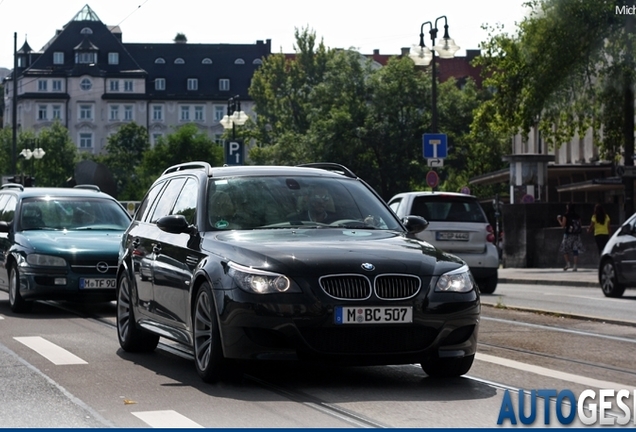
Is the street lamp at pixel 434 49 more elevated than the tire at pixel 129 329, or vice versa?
the street lamp at pixel 434 49

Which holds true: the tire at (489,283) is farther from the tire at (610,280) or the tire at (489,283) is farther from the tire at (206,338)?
the tire at (206,338)

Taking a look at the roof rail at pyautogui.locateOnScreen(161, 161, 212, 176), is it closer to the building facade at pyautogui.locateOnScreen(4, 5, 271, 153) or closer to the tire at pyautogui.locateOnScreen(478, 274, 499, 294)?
the tire at pyautogui.locateOnScreen(478, 274, 499, 294)

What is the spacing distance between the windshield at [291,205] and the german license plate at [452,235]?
12.6m

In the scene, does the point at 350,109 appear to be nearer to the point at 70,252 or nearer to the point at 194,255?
the point at 70,252

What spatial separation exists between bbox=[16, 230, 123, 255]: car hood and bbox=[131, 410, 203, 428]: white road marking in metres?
9.27

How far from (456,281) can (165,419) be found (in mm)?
2477

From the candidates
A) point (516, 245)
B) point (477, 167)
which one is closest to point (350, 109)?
point (477, 167)

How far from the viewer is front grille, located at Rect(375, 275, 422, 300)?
8.95 m

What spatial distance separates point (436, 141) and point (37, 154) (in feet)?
125

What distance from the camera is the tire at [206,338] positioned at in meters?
9.19

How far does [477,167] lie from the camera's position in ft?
281

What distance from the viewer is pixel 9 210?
19.1m

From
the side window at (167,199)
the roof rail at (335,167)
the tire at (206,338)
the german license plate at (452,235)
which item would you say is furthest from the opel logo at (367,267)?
the german license plate at (452,235)

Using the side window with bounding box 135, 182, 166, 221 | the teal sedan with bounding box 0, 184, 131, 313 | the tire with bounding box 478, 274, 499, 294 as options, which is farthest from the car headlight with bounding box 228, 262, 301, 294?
the tire with bounding box 478, 274, 499, 294
